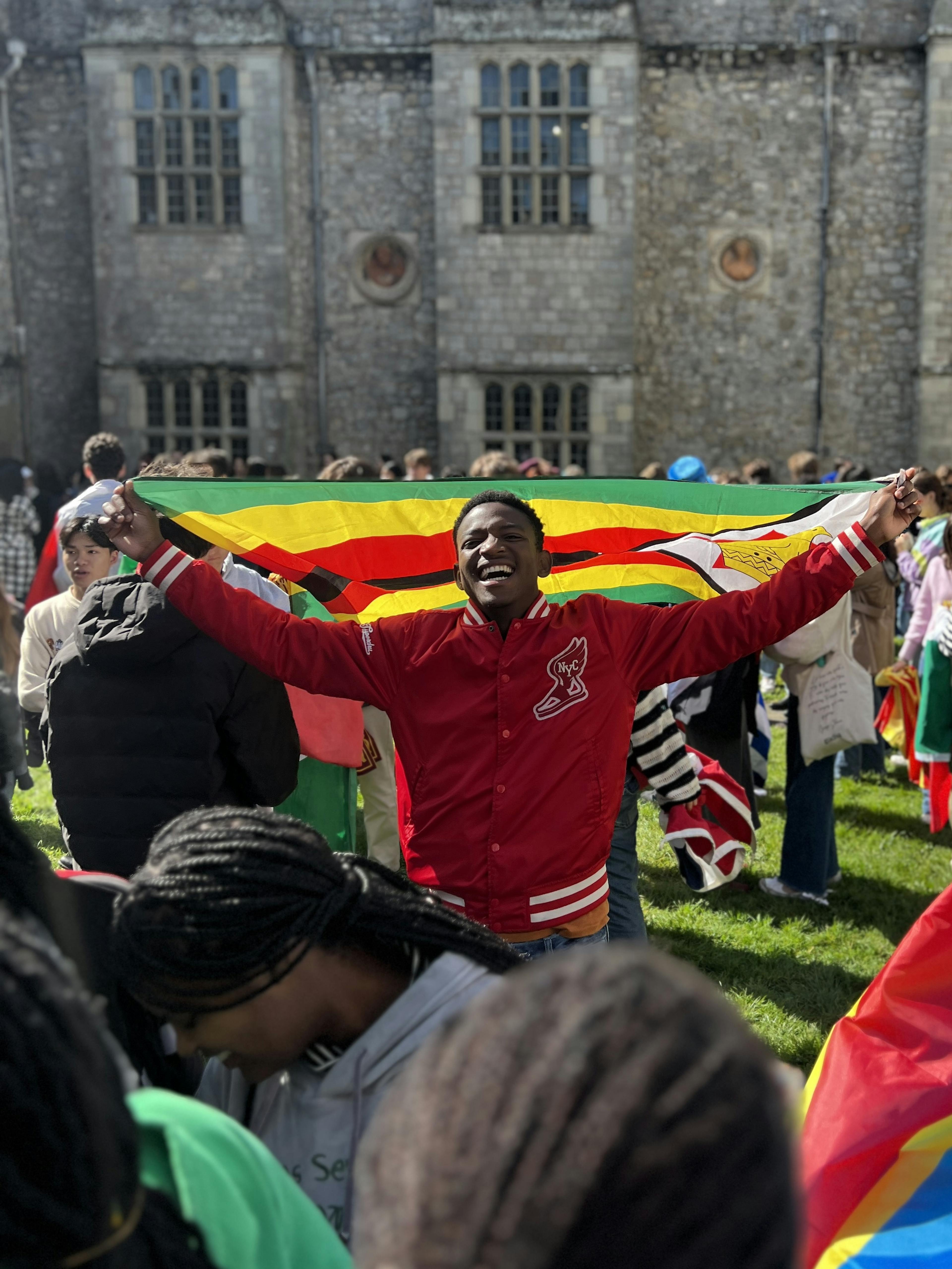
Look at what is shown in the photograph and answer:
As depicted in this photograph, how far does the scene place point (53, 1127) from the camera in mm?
1059

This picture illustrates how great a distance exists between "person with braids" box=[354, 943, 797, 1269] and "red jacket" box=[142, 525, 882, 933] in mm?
2079

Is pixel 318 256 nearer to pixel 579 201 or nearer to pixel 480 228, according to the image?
pixel 480 228

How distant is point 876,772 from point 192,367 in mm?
12947

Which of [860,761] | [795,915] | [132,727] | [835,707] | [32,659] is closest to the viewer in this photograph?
[132,727]

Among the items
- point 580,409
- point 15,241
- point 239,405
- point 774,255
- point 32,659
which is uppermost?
point 15,241

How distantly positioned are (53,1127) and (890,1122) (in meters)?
2.53

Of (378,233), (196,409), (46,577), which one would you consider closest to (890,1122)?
(46,577)

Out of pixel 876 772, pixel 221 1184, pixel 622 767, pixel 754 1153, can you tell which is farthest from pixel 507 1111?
pixel 876 772

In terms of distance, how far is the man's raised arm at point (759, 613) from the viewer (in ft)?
10.5

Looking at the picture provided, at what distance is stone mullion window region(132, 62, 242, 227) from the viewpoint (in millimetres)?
17438

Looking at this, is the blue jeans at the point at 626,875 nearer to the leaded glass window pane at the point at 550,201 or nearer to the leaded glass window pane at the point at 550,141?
the leaded glass window pane at the point at 550,201

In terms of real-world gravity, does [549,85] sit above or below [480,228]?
above

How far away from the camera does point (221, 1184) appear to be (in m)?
1.20

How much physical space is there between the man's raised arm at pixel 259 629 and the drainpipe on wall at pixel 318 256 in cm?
1519
